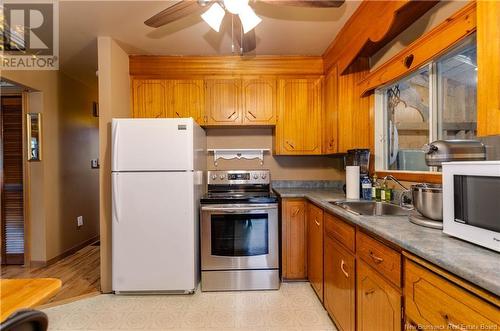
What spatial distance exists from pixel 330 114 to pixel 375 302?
1919 millimetres

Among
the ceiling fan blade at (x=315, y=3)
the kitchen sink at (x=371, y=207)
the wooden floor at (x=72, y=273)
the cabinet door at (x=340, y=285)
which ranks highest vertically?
the ceiling fan blade at (x=315, y=3)

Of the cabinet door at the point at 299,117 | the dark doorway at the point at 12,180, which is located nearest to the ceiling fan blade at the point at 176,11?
the cabinet door at the point at 299,117

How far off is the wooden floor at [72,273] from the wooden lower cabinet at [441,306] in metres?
2.64

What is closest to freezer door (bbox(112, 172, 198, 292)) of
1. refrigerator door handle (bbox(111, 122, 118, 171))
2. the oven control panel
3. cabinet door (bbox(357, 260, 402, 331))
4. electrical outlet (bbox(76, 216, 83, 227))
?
refrigerator door handle (bbox(111, 122, 118, 171))

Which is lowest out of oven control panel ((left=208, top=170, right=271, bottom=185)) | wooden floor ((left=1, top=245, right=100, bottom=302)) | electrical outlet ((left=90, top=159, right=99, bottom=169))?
wooden floor ((left=1, top=245, right=100, bottom=302))

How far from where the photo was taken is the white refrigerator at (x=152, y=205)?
222 centimetres

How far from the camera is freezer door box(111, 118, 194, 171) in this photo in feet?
7.27

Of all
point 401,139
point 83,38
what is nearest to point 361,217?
point 401,139

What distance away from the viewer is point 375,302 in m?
1.22

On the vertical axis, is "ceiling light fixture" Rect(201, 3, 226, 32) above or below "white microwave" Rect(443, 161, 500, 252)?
above

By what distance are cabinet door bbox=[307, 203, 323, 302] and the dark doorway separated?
11.3 feet

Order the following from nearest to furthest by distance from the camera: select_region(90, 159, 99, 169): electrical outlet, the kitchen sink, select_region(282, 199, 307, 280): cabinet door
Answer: the kitchen sink → select_region(282, 199, 307, 280): cabinet door → select_region(90, 159, 99, 169): electrical outlet

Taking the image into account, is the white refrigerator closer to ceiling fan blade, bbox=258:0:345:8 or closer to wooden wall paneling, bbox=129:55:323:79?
wooden wall paneling, bbox=129:55:323:79

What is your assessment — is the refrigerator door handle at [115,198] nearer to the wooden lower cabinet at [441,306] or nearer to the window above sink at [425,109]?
the wooden lower cabinet at [441,306]
